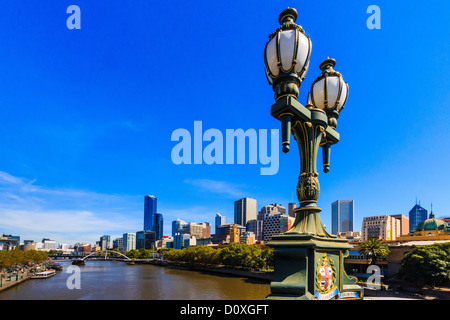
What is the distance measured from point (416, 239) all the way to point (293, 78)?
6510 centimetres

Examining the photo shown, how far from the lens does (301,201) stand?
650cm

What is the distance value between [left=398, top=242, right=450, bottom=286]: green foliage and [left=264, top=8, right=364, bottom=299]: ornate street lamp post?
3837 cm

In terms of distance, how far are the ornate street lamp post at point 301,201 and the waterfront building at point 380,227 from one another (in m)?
154

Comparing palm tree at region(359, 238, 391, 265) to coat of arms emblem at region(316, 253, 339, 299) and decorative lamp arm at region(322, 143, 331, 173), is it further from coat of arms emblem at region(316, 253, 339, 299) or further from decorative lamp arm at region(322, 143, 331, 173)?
coat of arms emblem at region(316, 253, 339, 299)

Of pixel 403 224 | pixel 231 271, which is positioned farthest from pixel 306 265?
pixel 403 224

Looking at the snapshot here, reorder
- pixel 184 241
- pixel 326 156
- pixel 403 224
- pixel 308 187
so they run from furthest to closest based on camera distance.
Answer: pixel 184 241, pixel 403 224, pixel 326 156, pixel 308 187

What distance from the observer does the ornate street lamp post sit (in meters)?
5.44

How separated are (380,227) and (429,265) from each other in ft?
400

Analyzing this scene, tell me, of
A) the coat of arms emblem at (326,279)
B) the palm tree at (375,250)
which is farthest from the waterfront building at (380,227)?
the coat of arms emblem at (326,279)

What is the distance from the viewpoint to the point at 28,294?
147 ft

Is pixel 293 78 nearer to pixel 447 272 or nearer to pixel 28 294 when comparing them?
pixel 447 272

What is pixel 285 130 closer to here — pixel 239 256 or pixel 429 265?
pixel 429 265

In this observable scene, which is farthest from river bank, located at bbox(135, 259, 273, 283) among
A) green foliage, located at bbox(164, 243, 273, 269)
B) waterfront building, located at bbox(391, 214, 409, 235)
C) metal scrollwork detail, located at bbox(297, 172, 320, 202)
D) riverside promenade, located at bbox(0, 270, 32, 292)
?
waterfront building, located at bbox(391, 214, 409, 235)
